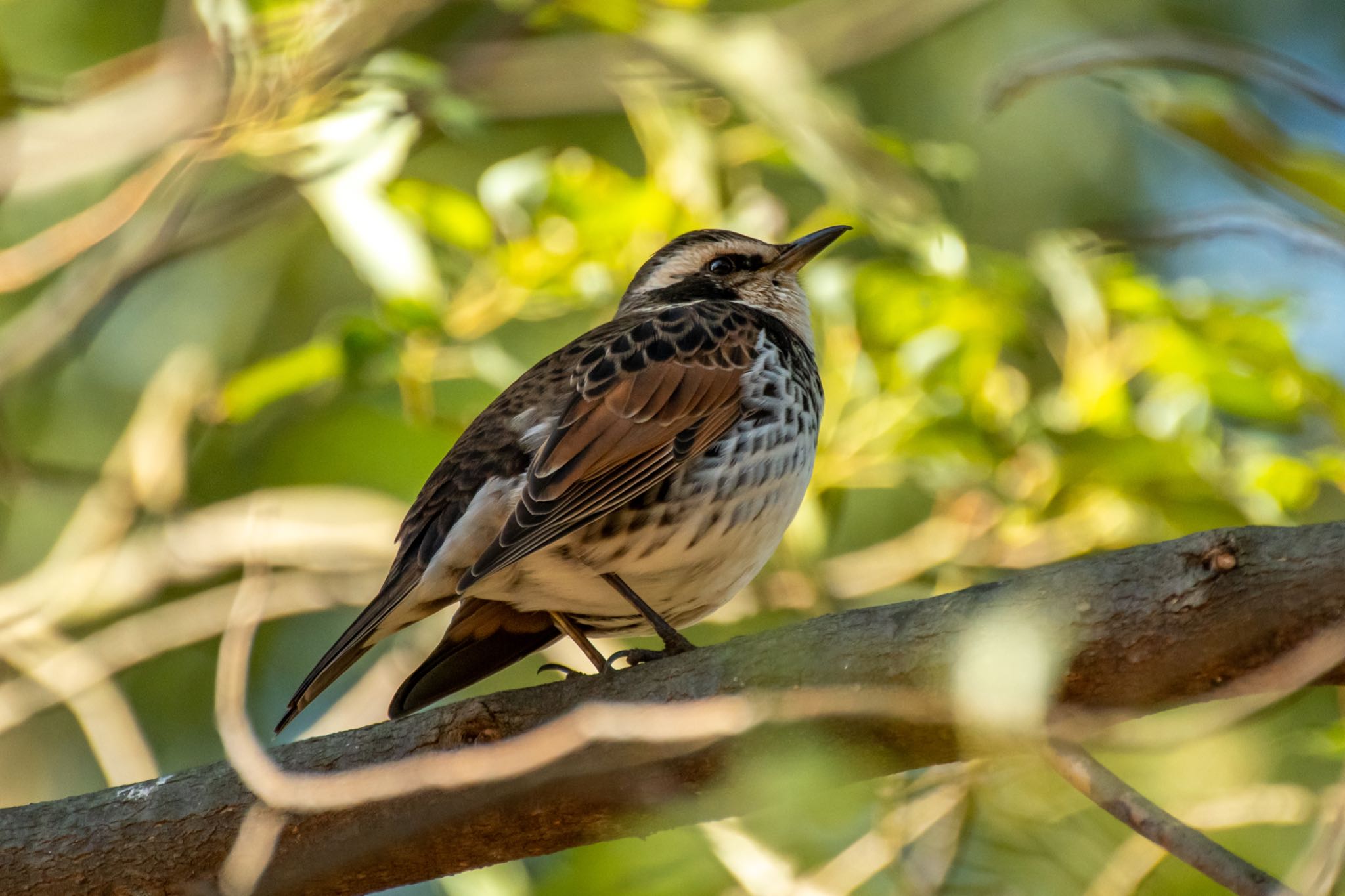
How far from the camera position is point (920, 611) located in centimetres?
315

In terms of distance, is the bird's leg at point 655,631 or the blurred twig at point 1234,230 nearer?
the blurred twig at point 1234,230

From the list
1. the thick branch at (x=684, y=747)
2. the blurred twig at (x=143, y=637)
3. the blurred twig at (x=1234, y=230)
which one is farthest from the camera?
the blurred twig at (x=143, y=637)

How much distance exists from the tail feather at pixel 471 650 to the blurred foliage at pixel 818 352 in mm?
592

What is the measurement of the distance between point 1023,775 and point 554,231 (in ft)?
7.73

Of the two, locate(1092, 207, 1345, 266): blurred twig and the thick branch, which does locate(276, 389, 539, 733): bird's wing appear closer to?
the thick branch

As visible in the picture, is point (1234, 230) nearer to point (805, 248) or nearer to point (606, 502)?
point (606, 502)

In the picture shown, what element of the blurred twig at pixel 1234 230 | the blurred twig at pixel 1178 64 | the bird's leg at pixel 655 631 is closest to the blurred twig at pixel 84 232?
the bird's leg at pixel 655 631

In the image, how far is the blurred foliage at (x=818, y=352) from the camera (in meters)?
4.45

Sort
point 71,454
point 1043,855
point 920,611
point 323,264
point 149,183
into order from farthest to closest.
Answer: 1. point 323,264
2. point 71,454
3. point 149,183
4. point 1043,855
5. point 920,611

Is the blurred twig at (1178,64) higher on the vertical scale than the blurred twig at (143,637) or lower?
higher

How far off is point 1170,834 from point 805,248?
3244 millimetres

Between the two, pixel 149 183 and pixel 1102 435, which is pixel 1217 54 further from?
pixel 149 183

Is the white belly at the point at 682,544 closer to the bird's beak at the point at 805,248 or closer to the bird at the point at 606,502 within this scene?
the bird at the point at 606,502

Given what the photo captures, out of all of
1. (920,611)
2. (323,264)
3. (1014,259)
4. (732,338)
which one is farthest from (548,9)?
(323,264)
